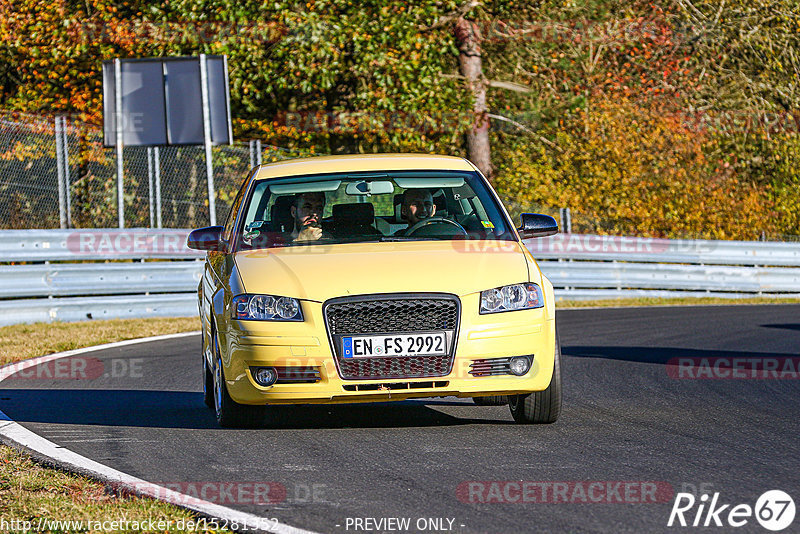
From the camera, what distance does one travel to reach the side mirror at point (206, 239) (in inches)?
336

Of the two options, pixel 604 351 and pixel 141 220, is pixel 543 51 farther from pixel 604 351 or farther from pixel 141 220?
pixel 604 351

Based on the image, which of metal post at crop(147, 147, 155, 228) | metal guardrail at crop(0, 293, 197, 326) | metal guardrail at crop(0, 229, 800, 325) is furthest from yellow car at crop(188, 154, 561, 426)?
metal post at crop(147, 147, 155, 228)

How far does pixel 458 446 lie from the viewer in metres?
6.81

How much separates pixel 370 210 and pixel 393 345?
145 cm

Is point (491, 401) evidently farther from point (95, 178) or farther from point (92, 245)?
point (95, 178)

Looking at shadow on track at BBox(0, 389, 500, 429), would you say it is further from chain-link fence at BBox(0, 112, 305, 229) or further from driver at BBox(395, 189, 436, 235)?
chain-link fence at BBox(0, 112, 305, 229)

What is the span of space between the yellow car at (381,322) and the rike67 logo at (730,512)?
1.90 meters

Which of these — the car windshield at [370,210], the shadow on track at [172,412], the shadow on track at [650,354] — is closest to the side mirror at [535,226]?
the car windshield at [370,210]

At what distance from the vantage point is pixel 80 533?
4.87 meters

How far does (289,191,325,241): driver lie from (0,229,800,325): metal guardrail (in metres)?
8.15

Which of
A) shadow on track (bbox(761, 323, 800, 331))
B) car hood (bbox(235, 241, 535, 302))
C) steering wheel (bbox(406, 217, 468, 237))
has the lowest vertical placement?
shadow on track (bbox(761, 323, 800, 331))

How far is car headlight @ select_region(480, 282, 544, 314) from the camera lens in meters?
7.16

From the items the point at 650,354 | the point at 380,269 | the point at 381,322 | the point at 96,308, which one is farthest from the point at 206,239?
the point at 96,308

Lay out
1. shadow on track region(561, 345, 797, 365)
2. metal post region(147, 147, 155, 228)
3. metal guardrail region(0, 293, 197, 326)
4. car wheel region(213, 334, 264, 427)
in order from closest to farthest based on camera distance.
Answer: car wheel region(213, 334, 264, 427)
shadow on track region(561, 345, 797, 365)
metal guardrail region(0, 293, 197, 326)
metal post region(147, 147, 155, 228)
